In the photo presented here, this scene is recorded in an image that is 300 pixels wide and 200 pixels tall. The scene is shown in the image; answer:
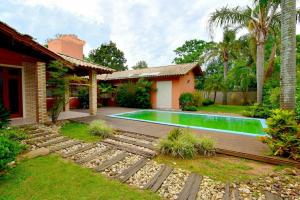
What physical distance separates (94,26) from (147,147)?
19951mm

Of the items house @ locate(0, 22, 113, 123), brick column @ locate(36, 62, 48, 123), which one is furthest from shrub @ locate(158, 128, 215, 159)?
brick column @ locate(36, 62, 48, 123)

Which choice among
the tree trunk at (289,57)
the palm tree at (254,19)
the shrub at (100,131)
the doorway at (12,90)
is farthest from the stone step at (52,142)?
the palm tree at (254,19)

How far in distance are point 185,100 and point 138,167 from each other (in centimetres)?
1308

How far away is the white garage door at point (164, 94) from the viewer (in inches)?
714

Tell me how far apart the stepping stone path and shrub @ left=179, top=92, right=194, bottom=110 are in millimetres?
10496

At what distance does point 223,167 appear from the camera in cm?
468

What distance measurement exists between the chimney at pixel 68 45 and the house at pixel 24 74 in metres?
9.96

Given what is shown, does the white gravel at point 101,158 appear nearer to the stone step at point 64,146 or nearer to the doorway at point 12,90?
the stone step at point 64,146

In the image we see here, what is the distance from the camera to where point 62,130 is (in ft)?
26.1

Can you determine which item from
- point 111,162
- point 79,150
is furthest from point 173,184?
point 79,150

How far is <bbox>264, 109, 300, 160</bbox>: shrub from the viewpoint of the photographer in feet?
15.6

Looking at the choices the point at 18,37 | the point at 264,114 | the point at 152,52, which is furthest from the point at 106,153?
the point at 152,52

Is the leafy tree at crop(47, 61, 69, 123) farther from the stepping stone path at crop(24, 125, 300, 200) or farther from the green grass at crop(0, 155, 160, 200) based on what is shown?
the green grass at crop(0, 155, 160, 200)

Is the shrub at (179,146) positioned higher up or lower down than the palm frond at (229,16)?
lower down
